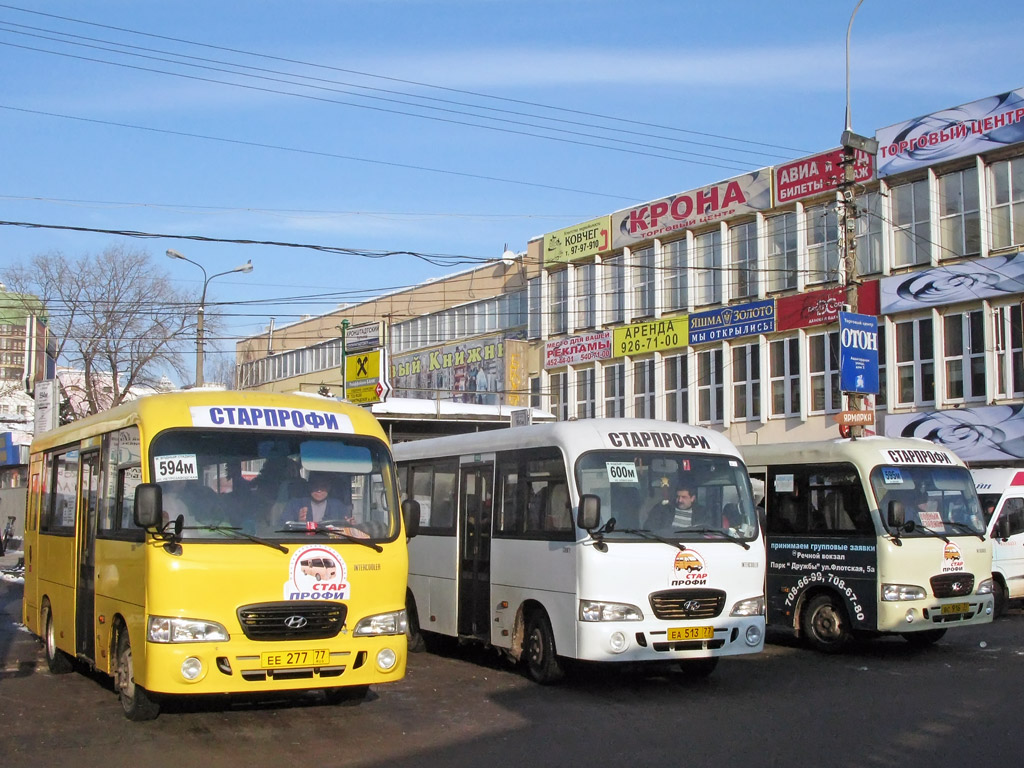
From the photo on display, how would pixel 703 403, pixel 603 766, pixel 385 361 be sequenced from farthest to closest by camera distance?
pixel 703 403 < pixel 385 361 < pixel 603 766

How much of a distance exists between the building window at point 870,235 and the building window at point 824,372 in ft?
7.30

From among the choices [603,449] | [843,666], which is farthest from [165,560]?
[843,666]

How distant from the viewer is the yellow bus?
28.1ft

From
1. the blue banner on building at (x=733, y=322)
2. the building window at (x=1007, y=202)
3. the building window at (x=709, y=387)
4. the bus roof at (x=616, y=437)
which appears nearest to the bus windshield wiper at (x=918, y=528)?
the bus roof at (x=616, y=437)

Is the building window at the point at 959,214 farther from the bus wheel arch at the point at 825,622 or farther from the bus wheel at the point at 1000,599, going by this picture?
the bus wheel arch at the point at 825,622

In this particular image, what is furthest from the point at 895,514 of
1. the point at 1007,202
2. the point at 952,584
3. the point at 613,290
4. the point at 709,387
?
the point at 613,290

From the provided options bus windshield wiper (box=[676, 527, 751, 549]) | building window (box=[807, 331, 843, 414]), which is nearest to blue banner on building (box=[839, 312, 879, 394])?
bus windshield wiper (box=[676, 527, 751, 549])

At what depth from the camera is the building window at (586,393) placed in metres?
43.7

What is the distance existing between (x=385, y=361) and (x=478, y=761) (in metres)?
27.3

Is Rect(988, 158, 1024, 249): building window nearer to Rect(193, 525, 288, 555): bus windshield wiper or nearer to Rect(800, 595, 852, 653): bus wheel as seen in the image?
Rect(800, 595, 852, 653): bus wheel

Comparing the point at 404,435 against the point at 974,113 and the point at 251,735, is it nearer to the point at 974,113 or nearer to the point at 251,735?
the point at 251,735

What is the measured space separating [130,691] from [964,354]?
89.1ft

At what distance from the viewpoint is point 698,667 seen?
12.0m

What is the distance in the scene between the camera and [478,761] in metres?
7.91
